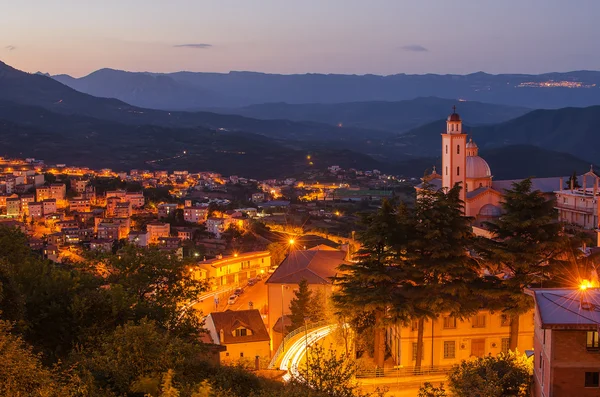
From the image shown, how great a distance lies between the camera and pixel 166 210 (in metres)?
76.6

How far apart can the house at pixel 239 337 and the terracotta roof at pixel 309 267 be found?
338 centimetres

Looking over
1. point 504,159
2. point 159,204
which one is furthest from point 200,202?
point 504,159

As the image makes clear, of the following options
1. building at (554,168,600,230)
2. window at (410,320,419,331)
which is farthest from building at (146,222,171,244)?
window at (410,320,419,331)

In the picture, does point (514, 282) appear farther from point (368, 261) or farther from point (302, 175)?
point (302, 175)

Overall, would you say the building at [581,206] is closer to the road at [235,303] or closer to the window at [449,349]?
the road at [235,303]

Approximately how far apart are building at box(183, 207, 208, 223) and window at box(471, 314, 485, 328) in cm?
5977

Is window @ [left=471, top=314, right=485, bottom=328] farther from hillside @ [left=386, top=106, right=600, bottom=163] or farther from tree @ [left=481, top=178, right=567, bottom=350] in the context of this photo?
hillside @ [left=386, top=106, right=600, bottom=163]

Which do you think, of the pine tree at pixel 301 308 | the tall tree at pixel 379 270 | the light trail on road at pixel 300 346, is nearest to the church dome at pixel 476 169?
the pine tree at pixel 301 308

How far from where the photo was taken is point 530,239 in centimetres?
1622

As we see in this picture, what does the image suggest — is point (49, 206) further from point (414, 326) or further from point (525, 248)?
point (525, 248)

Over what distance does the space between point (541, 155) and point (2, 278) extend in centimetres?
12749

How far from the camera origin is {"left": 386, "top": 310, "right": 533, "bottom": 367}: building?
17.1 m

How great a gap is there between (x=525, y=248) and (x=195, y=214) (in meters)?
62.8

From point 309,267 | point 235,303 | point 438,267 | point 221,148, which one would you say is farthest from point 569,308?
point 221,148
